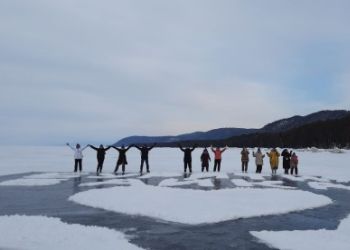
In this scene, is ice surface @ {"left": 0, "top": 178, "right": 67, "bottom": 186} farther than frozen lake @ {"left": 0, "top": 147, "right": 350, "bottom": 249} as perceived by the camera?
Yes

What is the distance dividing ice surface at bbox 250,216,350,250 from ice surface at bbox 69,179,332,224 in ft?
5.97

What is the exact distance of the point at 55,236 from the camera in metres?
7.94

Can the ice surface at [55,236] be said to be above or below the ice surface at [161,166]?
below

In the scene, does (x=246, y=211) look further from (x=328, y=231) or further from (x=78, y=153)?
(x=78, y=153)

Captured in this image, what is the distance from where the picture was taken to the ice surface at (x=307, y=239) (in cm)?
762

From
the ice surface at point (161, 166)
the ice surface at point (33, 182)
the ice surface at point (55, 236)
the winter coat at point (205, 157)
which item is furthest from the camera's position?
the ice surface at point (161, 166)

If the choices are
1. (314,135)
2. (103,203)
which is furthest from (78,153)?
(314,135)

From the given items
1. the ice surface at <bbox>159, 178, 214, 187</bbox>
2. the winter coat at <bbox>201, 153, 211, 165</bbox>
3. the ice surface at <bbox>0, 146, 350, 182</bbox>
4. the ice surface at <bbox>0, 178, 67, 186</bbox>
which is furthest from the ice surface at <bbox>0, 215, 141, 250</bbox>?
the winter coat at <bbox>201, 153, 211, 165</bbox>

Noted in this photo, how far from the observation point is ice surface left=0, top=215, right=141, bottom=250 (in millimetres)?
7316

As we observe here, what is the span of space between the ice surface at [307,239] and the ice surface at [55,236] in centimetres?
268

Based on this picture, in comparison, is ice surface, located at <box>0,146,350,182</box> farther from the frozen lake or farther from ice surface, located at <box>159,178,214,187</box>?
the frozen lake

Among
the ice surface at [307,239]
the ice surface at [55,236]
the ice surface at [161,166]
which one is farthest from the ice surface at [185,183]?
the ice surface at [307,239]

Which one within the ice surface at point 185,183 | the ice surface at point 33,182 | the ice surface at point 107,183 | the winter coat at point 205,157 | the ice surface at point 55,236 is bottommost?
the ice surface at point 55,236

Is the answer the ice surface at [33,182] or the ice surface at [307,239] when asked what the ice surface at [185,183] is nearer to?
the ice surface at [33,182]
